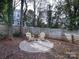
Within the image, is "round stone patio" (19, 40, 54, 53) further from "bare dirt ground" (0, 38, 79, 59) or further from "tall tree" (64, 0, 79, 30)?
"tall tree" (64, 0, 79, 30)

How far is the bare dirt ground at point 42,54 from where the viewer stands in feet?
18.2

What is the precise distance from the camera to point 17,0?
323 inches

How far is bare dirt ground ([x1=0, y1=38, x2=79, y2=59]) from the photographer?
5.56m

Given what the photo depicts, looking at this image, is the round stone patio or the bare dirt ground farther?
the round stone patio

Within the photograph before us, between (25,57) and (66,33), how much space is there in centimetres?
264

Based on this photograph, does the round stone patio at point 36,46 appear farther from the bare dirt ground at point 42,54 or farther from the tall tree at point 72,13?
the tall tree at point 72,13

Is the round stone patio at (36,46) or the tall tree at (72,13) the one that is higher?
the tall tree at (72,13)

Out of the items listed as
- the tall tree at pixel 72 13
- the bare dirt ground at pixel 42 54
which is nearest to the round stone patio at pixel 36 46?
the bare dirt ground at pixel 42 54

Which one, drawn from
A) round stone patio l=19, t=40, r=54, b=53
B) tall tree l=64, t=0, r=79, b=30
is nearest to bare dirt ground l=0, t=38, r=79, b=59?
round stone patio l=19, t=40, r=54, b=53

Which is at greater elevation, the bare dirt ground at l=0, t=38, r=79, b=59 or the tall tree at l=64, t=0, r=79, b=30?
the tall tree at l=64, t=0, r=79, b=30

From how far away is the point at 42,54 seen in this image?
18.7 feet

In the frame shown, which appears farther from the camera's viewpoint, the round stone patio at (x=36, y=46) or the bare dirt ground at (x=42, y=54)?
the round stone patio at (x=36, y=46)

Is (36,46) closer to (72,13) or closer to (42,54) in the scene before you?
(42,54)

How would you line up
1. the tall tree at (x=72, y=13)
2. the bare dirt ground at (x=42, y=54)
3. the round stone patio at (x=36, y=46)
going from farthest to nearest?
the tall tree at (x=72, y=13), the round stone patio at (x=36, y=46), the bare dirt ground at (x=42, y=54)
